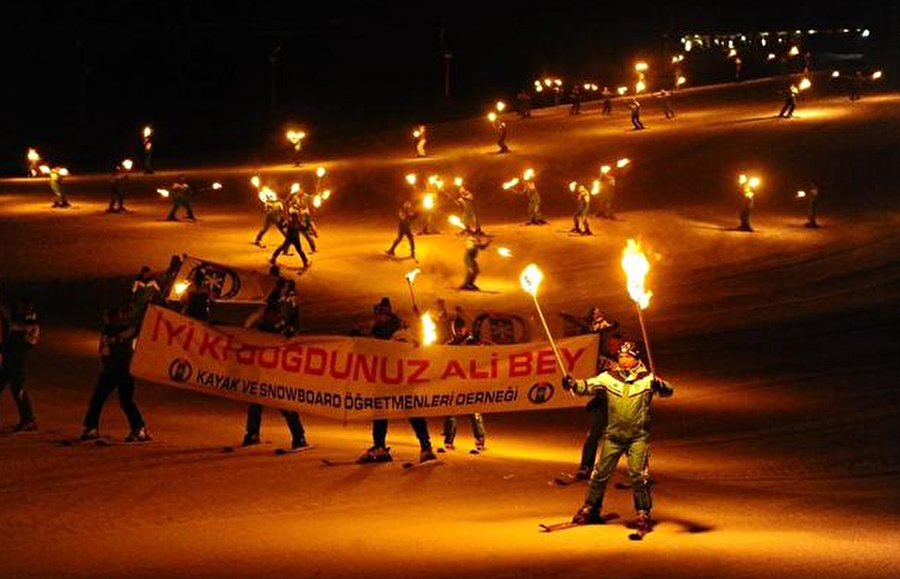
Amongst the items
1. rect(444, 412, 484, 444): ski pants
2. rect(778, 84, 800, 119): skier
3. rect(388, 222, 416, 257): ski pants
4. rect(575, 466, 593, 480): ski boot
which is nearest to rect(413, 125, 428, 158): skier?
rect(778, 84, 800, 119): skier

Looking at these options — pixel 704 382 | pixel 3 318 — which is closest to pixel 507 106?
pixel 704 382

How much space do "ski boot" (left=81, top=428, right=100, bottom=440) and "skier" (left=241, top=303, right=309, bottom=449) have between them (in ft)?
5.26

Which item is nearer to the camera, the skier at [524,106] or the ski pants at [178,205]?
the ski pants at [178,205]

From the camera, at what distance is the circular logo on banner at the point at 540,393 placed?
12781mm

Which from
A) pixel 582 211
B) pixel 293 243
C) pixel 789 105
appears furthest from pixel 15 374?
pixel 789 105

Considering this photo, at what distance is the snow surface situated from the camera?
1016 cm

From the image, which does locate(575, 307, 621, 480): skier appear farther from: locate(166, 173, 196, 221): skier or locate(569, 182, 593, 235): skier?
locate(166, 173, 196, 221): skier

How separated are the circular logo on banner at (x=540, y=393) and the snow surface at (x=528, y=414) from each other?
0.94m

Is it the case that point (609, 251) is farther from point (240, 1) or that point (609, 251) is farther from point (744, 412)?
→ point (240, 1)

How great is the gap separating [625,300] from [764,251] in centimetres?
597

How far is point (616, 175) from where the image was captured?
42.4 meters

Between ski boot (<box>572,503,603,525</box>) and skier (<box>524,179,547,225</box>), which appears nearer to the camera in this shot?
ski boot (<box>572,503,603,525</box>)

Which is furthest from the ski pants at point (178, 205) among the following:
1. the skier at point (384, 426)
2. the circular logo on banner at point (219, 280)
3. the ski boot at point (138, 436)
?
the skier at point (384, 426)

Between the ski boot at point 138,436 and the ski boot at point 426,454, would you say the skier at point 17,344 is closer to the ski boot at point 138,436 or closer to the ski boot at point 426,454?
the ski boot at point 138,436
